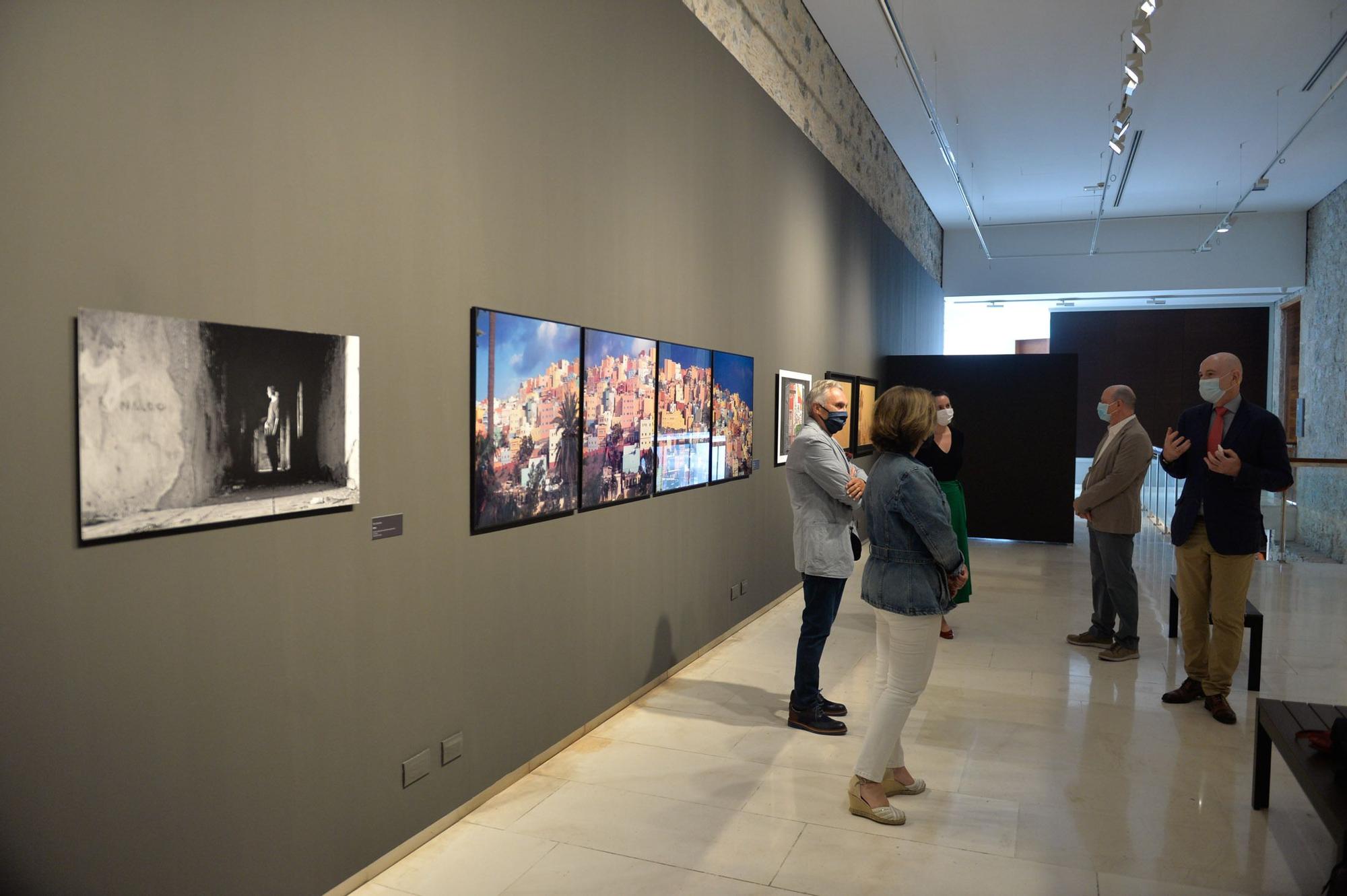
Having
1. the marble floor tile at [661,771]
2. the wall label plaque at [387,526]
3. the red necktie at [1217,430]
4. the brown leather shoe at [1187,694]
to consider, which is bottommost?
the marble floor tile at [661,771]

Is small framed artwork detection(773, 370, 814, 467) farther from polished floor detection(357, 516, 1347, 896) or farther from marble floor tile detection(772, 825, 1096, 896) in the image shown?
marble floor tile detection(772, 825, 1096, 896)

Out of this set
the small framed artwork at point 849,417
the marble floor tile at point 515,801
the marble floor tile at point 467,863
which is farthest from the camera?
the small framed artwork at point 849,417

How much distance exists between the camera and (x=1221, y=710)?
189 inches

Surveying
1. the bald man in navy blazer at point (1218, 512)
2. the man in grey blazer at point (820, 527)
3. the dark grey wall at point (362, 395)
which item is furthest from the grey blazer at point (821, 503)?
the bald man in navy blazer at point (1218, 512)

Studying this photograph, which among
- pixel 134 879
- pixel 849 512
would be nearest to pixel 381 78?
pixel 134 879

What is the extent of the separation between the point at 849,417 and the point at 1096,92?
4647mm

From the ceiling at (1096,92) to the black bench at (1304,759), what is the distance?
6.76 metres

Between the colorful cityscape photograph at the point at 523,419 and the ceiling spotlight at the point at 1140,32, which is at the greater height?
the ceiling spotlight at the point at 1140,32

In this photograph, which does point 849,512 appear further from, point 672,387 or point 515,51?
point 515,51

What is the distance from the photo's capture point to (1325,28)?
836 cm

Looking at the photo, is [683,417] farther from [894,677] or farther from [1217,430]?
[1217,430]

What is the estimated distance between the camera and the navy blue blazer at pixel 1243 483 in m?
4.59

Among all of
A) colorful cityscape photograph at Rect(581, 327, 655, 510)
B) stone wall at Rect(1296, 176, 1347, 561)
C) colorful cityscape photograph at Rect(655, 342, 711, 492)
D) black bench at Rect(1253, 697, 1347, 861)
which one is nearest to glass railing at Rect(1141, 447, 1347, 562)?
stone wall at Rect(1296, 176, 1347, 561)

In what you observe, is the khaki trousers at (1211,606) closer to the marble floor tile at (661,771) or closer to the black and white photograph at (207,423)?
the marble floor tile at (661,771)
